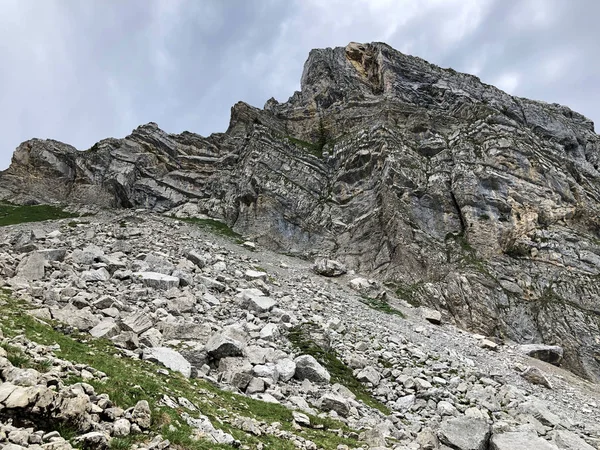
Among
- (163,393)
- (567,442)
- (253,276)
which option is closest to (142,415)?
(163,393)

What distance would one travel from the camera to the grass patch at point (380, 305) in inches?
1448

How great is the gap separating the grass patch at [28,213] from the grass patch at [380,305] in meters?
50.6

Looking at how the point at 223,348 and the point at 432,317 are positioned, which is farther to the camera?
the point at 432,317

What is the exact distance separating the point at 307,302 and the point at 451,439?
17.1m

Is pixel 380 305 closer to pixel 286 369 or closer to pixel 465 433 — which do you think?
pixel 286 369

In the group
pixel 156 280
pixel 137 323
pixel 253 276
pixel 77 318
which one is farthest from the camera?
pixel 253 276

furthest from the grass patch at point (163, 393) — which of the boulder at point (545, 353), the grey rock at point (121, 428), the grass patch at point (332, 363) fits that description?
the boulder at point (545, 353)

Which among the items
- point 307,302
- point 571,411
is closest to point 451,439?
point 571,411

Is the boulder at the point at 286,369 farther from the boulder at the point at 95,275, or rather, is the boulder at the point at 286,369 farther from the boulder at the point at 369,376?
the boulder at the point at 95,275

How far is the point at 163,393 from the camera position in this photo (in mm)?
11914

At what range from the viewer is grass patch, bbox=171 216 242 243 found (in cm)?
6169

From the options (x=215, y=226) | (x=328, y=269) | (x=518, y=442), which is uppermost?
(x=215, y=226)

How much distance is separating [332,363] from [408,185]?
144ft

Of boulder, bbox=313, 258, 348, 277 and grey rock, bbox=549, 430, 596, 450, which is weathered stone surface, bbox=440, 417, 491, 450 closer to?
grey rock, bbox=549, 430, 596, 450
